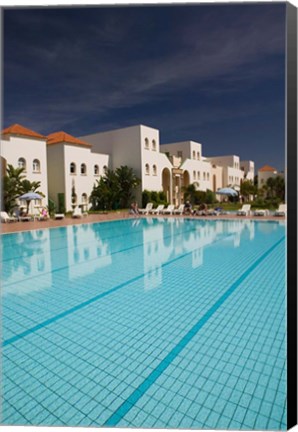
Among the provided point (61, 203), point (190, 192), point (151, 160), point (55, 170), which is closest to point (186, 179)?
point (190, 192)

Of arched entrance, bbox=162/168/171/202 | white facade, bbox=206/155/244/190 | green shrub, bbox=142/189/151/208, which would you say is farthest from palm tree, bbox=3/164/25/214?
white facade, bbox=206/155/244/190

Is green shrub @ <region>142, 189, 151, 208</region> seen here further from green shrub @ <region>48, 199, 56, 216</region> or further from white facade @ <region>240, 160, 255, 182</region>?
white facade @ <region>240, 160, 255, 182</region>

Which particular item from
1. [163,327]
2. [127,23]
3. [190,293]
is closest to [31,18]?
[127,23]

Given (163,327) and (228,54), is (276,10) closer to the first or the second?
(228,54)

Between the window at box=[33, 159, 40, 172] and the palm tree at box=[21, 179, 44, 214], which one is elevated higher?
the window at box=[33, 159, 40, 172]

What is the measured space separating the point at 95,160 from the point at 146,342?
21.6 m

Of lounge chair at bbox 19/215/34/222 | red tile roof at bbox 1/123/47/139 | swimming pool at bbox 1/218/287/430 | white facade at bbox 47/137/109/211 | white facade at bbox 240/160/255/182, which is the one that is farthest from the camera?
white facade at bbox 240/160/255/182

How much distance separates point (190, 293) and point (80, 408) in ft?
10.2

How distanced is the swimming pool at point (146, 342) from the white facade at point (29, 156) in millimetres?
11273

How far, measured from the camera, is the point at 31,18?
3148 millimetres

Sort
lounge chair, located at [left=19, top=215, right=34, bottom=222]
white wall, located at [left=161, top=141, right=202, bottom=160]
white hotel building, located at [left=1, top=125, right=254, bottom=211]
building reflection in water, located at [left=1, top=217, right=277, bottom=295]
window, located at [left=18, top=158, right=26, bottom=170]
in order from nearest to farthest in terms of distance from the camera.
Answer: building reflection in water, located at [left=1, top=217, right=277, bottom=295]
lounge chair, located at [left=19, top=215, right=34, bottom=222]
window, located at [left=18, top=158, right=26, bottom=170]
white hotel building, located at [left=1, top=125, right=254, bottom=211]
white wall, located at [left=161, top=141, right=202, bottom=160]

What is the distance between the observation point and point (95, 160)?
24188 millimetres

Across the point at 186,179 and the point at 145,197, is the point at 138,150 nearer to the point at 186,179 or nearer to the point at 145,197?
the point at 145,197

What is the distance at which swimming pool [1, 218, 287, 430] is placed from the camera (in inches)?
98.8
